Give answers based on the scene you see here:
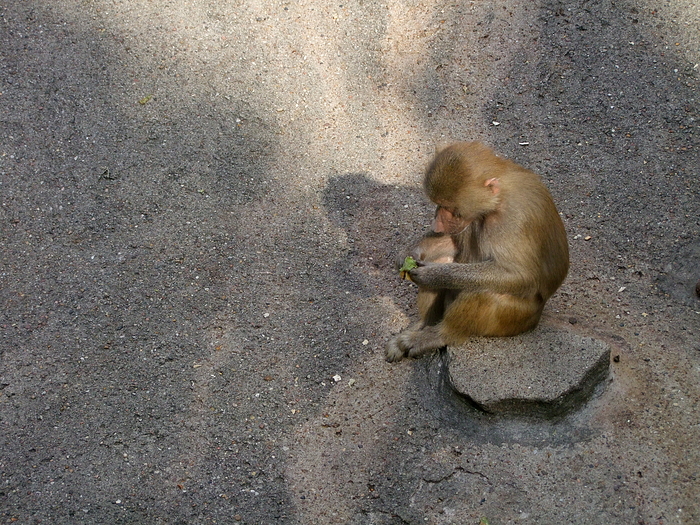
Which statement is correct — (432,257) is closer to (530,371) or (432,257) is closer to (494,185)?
(494,185)

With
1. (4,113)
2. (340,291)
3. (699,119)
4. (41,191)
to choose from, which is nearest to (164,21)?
(4,113)

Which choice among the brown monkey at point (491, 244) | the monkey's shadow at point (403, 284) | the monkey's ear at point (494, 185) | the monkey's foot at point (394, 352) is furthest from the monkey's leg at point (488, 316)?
the monkey's ear at point (494, 185)

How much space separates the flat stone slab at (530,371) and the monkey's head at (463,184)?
33.1 inches

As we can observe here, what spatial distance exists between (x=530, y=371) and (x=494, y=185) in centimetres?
111

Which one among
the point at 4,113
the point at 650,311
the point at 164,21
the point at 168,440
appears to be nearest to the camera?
the point at 168,440

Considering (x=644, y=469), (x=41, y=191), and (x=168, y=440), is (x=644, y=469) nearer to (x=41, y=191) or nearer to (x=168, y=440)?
(x=168, y=440)

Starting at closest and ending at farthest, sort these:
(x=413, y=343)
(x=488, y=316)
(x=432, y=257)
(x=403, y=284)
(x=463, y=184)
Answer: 1. (x=463, y=184)
2. (x=488, y=316)
3. (x=413, y=343)
4. (x=432, y=257)
5. (x=403, y=284)

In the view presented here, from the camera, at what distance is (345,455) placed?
14.4 feet

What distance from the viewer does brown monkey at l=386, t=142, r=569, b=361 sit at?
430 centimetres

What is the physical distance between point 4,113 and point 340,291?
3.23m

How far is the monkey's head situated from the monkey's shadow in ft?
3.18

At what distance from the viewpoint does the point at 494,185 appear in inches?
171

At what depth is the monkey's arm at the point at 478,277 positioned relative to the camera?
4.34 meters

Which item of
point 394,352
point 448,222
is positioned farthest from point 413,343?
point 448,222
